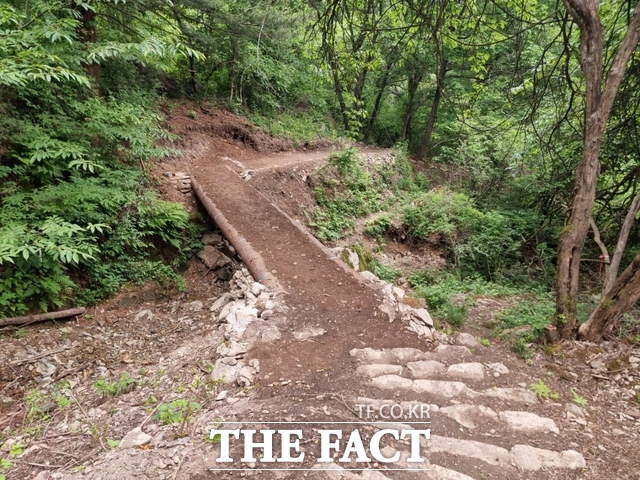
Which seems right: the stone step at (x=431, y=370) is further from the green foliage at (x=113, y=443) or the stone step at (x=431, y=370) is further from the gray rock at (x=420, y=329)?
the green foliage at (x=113, y=443)

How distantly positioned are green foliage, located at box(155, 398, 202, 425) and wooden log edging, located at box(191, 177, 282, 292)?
209 centimetres

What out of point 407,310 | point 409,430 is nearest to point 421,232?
point 407,310

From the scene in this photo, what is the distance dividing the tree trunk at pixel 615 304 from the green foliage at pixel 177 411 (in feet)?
14.4

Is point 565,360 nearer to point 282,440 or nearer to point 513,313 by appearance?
point 513,313

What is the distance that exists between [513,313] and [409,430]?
4203mm

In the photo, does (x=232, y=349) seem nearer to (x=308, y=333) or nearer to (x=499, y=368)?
(x=308, y=333)

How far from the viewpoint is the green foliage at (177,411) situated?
2914 mm

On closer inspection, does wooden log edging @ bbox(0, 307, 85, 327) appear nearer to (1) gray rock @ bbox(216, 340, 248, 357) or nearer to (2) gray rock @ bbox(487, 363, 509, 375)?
(1) gray rock @ bbox(216, 340, 248, 357)

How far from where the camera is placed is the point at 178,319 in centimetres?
550

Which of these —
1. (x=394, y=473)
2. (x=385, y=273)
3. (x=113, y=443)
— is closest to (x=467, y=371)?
(x=394, y=473)

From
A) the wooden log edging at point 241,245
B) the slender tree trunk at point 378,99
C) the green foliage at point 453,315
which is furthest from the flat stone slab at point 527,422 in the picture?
the slender tree trunk at point 378,99

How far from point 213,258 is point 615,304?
6013mm

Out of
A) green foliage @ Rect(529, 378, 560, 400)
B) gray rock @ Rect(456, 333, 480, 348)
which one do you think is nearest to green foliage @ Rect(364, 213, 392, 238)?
gray rock @ Rect(456, 333, 480, 348)

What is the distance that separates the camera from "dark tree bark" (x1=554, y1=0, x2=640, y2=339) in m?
3.70
